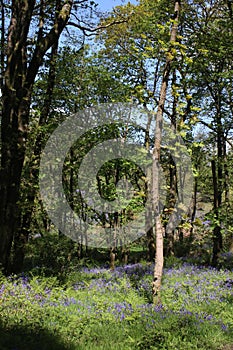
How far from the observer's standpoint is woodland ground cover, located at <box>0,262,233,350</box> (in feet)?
16.6

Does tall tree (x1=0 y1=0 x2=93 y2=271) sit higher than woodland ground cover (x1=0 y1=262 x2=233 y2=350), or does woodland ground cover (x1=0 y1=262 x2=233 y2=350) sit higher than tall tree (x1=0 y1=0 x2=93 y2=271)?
tall tree (x1=0 y1=0 x2=93 y2=271)

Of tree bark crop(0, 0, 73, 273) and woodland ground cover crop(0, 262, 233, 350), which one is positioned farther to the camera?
tree bark crop(0, 0, 73, 273)

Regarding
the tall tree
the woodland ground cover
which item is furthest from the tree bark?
the woodland ground cover

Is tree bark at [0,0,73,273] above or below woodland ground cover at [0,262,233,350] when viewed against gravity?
above

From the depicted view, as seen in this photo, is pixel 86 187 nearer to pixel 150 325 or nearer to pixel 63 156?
pixel 63 156

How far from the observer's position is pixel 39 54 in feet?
29.5

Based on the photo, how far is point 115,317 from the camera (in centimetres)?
629

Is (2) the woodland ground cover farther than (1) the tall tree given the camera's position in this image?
No

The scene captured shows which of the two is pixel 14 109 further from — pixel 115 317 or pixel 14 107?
pixel 115 317

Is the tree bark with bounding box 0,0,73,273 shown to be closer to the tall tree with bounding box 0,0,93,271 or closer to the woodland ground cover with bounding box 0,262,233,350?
the tall tree with bounding box 0,0,93,271

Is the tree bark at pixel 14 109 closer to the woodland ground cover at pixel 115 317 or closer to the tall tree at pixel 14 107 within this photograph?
the tall tree at pixel 14 107

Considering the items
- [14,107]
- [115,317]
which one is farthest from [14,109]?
[115,317]

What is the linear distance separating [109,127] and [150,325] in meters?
9.19

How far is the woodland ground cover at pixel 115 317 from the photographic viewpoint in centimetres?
507
